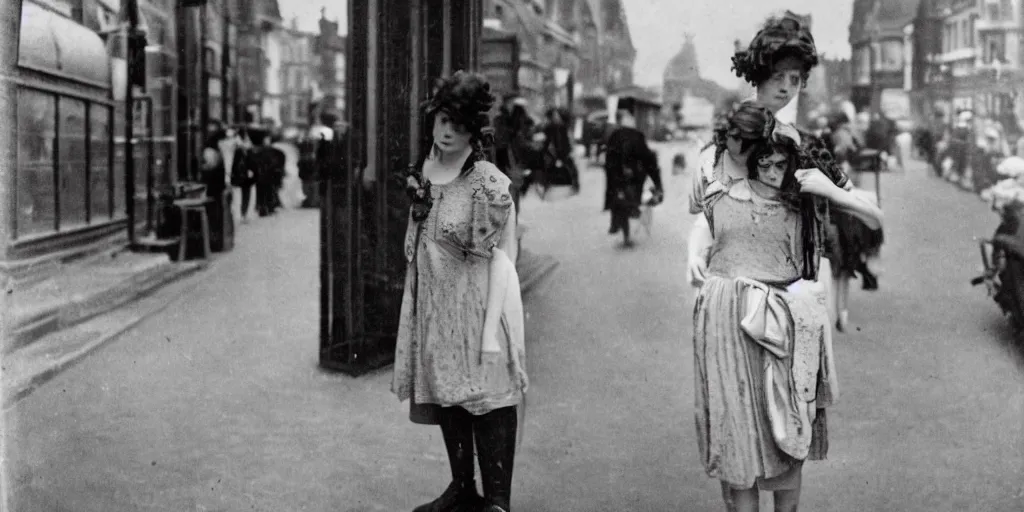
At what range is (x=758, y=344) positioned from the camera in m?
3.05

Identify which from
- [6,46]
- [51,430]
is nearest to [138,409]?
[51,430]

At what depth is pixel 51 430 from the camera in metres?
4.23

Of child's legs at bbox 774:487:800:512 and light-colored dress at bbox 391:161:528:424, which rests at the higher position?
light-colored dress at bbox 391:161:528:424

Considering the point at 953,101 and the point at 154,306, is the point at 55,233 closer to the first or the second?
the point at 154,306

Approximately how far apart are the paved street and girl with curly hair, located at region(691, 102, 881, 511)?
92 cm

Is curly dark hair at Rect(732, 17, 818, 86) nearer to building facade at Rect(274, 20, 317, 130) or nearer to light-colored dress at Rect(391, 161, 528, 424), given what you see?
light-colored dress at Rect(391, 161, 528, 424)

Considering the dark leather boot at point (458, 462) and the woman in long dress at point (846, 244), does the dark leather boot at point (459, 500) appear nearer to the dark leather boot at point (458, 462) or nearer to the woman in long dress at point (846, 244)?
the dark leather boot at point (458, 462)

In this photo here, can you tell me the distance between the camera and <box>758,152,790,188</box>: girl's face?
304 centimetres

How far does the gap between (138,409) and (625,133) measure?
8.87 ft

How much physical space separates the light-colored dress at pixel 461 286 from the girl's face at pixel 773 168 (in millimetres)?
894

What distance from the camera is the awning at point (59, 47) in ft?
13.5

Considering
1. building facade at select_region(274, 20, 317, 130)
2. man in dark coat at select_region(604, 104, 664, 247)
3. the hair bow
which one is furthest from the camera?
man in dark coat at select_region(604, 104, 664, 247)

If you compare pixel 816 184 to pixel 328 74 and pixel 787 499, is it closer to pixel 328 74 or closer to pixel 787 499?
pixel 787 499

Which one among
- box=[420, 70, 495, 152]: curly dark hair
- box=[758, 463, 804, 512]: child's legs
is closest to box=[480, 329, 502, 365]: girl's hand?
box=[420, 70, 495, 152]: curly dark hair
